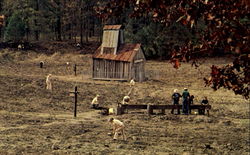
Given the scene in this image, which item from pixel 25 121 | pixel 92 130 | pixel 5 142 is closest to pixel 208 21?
pixel 5 142

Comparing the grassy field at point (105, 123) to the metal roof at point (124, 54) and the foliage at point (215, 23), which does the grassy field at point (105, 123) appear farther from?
the metal roof at point (124, 54)

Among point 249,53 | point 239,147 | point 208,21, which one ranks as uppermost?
point 208,21

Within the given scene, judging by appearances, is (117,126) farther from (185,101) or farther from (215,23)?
(215,23)

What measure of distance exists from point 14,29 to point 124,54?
29305mm

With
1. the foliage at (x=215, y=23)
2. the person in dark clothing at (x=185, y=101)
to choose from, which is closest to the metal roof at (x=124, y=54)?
the person in dark clothing at (x=185, y=101)

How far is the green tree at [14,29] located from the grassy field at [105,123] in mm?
27507

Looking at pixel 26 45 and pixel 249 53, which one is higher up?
pixel 26 45

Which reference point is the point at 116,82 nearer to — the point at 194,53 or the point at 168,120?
the point at 168,120

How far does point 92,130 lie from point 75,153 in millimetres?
4642

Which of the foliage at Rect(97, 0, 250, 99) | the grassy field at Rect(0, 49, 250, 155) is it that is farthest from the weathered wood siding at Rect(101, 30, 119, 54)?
the foliage at Rect(97, 0, 250, 99)

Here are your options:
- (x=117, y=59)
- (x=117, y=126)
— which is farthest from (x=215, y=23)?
(x=117, y=59)

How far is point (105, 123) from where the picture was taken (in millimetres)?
21625

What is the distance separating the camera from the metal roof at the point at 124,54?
136 feet

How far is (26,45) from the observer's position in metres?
65.2
